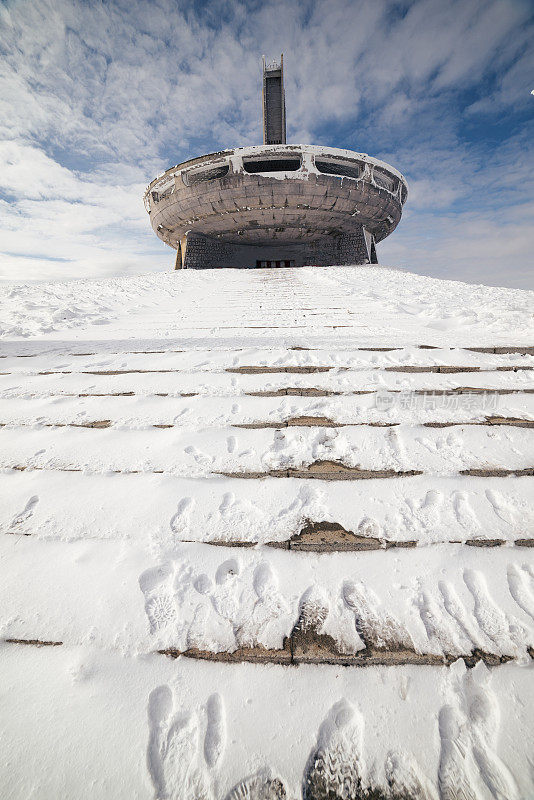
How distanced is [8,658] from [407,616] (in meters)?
0.94

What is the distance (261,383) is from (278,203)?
525 inches

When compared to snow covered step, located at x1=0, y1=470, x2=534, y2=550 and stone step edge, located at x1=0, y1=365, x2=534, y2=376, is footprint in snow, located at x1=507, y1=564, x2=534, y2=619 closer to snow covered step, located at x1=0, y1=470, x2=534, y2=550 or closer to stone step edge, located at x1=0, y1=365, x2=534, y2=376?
snow covered step, located at x1=0, y1=470, x2=534, y2=550

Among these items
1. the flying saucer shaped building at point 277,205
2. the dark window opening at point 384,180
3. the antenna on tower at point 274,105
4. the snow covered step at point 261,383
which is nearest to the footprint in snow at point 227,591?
the snow covered step at point 261,383

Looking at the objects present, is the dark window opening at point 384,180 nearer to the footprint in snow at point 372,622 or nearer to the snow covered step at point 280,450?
the snow covered step at point 280,450

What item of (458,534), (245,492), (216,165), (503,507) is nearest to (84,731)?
(245,492)

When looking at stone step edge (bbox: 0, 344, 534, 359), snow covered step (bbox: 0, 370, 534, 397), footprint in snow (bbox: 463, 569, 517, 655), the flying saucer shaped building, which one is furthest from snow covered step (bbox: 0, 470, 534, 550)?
the flying saucer shaped building

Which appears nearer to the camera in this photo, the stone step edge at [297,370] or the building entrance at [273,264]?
the stone step edge at [297,370]

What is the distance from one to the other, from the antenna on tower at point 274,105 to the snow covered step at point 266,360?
67.0 feet

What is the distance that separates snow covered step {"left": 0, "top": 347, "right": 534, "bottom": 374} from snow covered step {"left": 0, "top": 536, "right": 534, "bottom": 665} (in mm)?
1280

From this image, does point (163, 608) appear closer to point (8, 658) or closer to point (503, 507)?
point (8, 658)

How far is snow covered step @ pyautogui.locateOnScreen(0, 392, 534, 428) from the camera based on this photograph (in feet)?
4.76

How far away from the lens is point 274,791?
57 centimetres

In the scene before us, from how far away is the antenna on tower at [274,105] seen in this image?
57.1ft

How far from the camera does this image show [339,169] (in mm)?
12867
